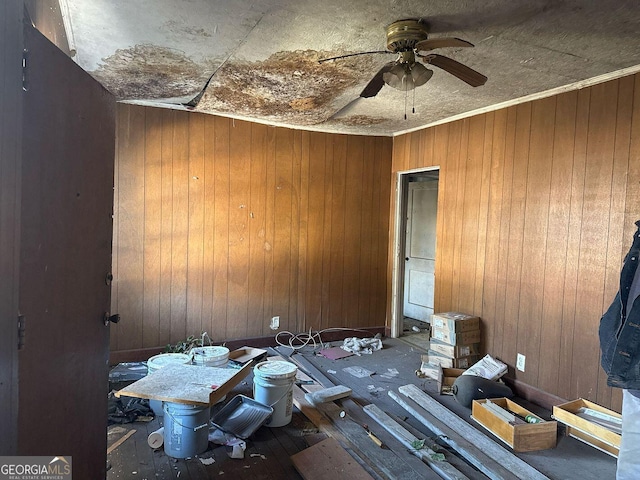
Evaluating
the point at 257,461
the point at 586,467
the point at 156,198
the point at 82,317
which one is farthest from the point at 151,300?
the point at 586,467

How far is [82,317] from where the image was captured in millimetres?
1645

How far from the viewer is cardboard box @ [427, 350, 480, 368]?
3555 millimetres

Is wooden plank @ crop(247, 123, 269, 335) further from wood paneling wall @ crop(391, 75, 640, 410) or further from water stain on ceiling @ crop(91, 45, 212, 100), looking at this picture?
wood paneling wall @ crop(391, 75, 640, 410)

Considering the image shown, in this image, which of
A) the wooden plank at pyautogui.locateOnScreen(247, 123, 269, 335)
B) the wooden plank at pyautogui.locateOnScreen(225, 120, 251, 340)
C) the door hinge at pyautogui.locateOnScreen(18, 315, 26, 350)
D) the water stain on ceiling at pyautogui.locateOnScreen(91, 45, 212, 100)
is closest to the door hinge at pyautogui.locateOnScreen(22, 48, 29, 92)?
the door hinge at pyautogui.locateOnScreen(18, 315, 26, 350)

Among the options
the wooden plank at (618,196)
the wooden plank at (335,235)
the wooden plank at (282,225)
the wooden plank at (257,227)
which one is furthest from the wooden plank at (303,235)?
the wooden plank at (618,196)

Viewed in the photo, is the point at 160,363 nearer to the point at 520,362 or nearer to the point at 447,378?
the point at 447,378

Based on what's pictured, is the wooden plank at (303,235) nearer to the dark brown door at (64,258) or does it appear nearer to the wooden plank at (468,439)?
the wooden plank at (468,439)

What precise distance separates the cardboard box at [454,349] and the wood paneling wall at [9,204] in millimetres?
3164

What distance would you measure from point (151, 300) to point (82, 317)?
2287mm

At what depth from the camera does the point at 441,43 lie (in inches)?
80.0

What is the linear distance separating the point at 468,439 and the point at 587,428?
2.51ft

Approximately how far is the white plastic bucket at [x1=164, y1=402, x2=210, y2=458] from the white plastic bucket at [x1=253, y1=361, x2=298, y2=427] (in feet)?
1.48

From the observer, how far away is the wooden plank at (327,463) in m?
2.19

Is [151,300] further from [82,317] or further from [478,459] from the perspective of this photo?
[478,459]
